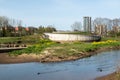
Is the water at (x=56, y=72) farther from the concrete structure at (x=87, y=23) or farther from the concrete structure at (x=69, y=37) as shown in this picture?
the concrete structure at (x=87, y=23)

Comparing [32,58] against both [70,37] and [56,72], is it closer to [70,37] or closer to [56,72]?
[56,72]

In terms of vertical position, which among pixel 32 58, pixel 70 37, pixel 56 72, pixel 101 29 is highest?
pixel 101 29

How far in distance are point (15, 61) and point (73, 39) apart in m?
46.1

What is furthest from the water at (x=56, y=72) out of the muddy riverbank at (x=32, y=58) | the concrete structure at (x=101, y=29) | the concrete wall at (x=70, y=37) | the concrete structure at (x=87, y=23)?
the concrete structure at (x=87, y=23)

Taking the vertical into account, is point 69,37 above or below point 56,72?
above

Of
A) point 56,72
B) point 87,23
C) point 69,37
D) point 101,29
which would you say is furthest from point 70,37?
point 87,23

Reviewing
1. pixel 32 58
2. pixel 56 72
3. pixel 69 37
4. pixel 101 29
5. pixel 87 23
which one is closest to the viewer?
pixel 56 72

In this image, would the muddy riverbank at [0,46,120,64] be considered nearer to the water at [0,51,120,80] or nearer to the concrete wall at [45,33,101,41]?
the water at [0,51,120,80]

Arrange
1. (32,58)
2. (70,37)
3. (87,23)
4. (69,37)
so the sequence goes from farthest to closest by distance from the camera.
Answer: (87,23)
(70,37)
(69,37)
(32,58)

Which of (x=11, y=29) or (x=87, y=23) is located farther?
(x=87, y=23)

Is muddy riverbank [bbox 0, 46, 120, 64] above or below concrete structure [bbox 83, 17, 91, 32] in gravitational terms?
below

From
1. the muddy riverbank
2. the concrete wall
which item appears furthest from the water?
the concrete wall

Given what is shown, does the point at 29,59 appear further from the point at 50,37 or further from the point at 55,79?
the point at 50,37

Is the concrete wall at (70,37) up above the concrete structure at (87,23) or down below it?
below
